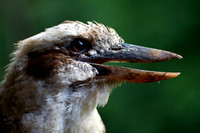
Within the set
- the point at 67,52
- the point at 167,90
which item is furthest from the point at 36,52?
the point at 167,90

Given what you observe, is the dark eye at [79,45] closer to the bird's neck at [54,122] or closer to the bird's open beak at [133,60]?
the bird's open beak at [133,60]

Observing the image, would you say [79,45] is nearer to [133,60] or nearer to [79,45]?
[79,45]

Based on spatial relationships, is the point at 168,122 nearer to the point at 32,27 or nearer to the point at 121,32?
the point at 121,32

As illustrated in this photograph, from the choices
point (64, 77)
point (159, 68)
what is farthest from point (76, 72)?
point (159, 68)

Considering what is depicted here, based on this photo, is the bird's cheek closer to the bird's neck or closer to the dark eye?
the dark eye

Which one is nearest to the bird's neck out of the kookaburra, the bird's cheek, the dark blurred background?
the kookaburra

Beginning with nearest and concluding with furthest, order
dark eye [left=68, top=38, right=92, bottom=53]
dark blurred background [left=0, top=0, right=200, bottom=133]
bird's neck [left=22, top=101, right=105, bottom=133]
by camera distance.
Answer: bird's neck [left=22, top=101, right=105, bottom=133] < dark eye [left=68, top=38, right=92, bottom=53] < dark blurred background [left=0, top=0, right=200, bottom=133]
